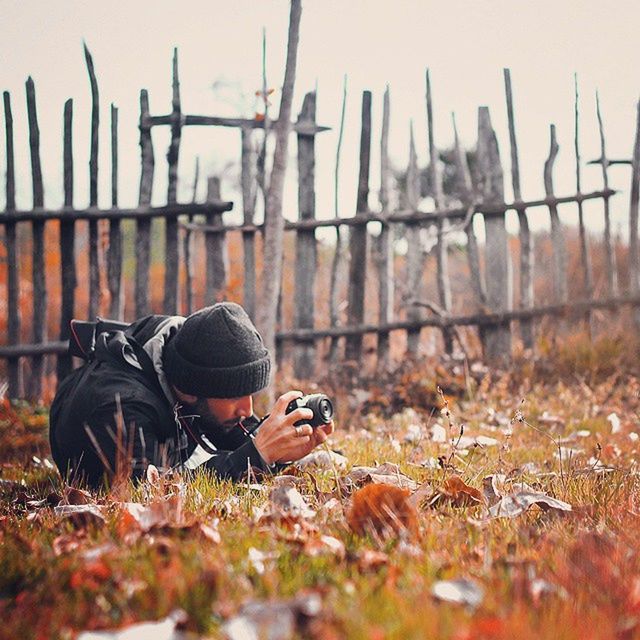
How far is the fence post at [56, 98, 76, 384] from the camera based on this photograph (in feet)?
22.5

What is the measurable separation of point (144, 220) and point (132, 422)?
433cm

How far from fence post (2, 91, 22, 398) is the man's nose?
4333 millimetres

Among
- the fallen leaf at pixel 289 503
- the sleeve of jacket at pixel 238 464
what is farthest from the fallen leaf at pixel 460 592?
the sleeve of jacket at pixel 238 464

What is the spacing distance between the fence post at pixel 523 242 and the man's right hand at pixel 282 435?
15.4 feet

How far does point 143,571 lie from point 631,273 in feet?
22.1

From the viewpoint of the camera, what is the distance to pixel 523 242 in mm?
7246

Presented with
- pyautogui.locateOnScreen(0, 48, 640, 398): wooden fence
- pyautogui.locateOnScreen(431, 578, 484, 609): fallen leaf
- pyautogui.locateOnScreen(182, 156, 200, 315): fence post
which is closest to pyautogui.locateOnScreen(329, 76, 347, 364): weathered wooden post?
pyautogui.locateOnScreen(0, 48, 640, 398): wooden fence

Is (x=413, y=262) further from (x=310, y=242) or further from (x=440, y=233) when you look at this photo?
(x=310, y=242)

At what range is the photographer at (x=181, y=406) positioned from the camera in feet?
9.45

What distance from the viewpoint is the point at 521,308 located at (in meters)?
7.19

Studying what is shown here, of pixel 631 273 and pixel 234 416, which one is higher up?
pixel 631 273

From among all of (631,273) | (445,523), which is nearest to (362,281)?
(631,273)

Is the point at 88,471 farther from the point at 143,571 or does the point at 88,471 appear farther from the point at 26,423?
the point at 26,423

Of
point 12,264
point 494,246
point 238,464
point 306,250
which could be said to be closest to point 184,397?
point 238,464
